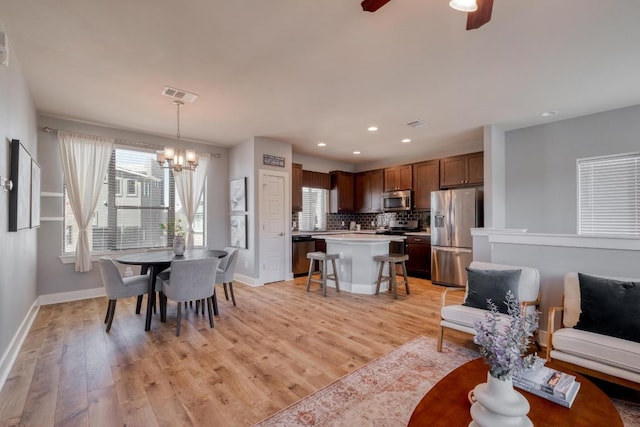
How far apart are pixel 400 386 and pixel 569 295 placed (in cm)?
164

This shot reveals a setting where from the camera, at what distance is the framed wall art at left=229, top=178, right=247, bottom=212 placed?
5.46m

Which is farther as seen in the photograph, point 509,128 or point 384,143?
point 384,143

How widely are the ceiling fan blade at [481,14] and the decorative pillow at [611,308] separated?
2.10 m

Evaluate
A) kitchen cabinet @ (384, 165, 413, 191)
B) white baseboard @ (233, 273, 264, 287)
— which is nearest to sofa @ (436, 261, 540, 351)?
white baseboard @ (233, 273, 264, 287)

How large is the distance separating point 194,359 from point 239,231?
3.19 metres

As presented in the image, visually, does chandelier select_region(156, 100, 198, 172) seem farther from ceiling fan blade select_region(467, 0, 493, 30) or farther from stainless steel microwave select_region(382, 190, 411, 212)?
stainless steel microwave select_region(382, 190, 411, 212)

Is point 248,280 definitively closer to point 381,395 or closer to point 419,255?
point 419,255

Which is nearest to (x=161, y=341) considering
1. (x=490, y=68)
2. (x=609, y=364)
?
(x=609, y=364)

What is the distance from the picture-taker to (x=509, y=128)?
4.65 metres

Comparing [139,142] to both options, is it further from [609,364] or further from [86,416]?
[609,364]

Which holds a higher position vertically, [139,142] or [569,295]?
[139,142]

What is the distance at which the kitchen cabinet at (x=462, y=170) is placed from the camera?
213 inches

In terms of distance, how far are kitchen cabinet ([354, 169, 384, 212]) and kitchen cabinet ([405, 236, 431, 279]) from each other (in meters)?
1.34

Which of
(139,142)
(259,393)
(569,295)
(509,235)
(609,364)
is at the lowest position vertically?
(259,393)
